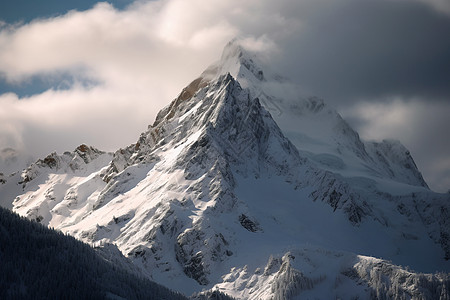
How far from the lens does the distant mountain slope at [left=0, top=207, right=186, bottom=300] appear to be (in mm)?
153375

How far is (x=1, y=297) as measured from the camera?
472ft

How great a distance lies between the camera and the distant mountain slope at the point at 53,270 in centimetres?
15338

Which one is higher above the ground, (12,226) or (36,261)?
(12,226)

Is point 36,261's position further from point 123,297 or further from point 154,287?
point 154,287

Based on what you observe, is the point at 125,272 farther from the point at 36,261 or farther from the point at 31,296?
the point at 31,296

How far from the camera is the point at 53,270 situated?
163000mm

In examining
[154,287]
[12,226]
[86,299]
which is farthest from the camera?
[154,287]

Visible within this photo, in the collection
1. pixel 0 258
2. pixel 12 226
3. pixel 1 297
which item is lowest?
pixel 1 297

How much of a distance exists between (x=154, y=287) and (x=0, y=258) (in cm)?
4846

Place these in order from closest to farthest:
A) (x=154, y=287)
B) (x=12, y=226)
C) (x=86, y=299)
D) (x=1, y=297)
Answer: (x=1, y=297), (x=86, y=299), (x=12, y=226), (x=154, y=287)

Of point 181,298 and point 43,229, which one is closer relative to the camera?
point 43,229

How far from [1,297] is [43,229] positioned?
4295 cm

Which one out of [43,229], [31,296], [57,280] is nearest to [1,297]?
[31,296]

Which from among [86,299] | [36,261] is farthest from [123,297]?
[36,261]
